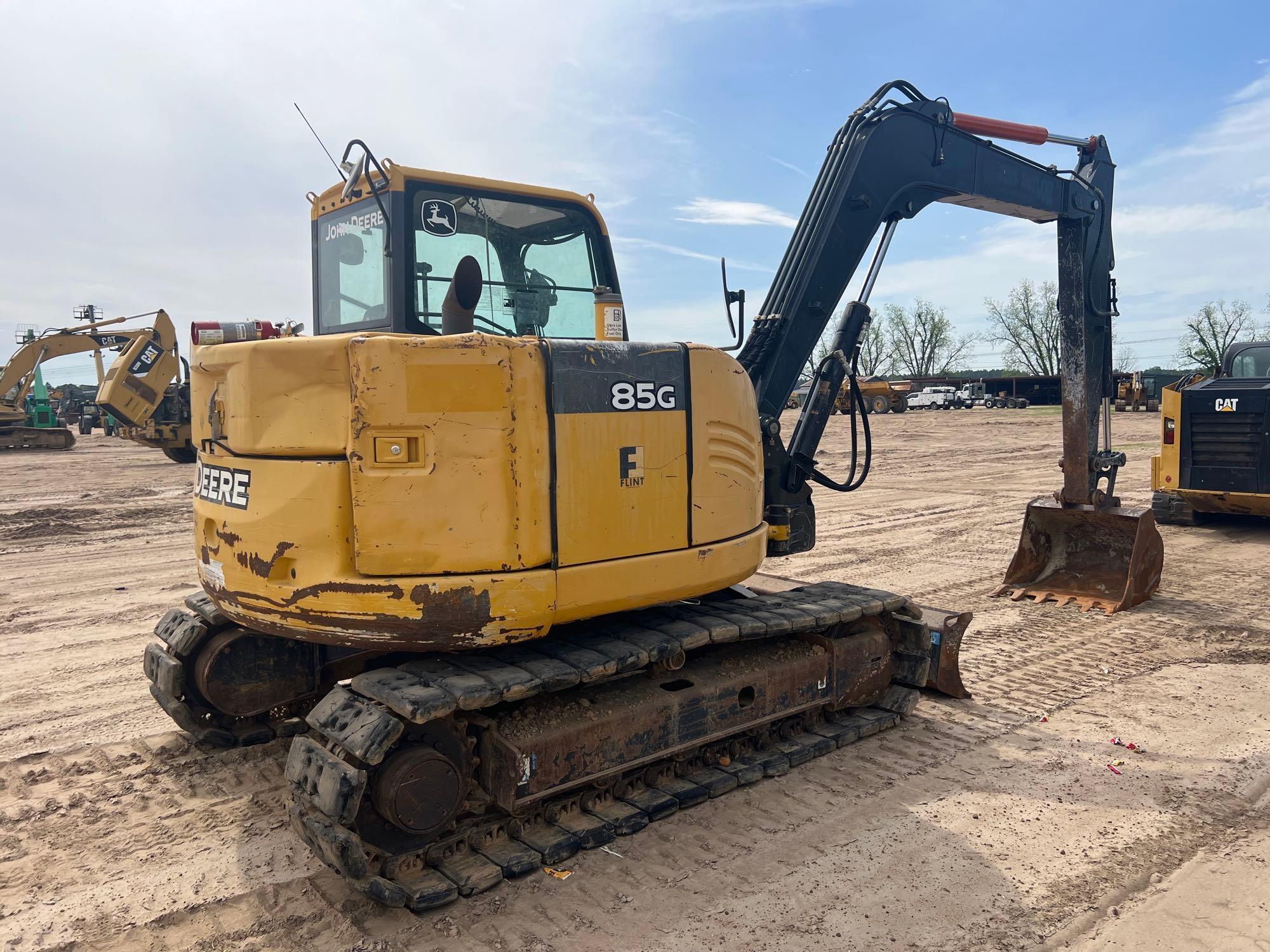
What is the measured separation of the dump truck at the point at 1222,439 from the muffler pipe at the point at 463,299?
31.9ft

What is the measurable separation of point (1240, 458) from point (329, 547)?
34.7ft

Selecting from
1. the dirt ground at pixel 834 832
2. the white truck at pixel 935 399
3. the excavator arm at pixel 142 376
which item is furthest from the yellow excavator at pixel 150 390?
the white truck at pixel 935 399

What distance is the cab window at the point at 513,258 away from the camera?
4297 millimetres

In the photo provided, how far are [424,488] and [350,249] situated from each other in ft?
5.79

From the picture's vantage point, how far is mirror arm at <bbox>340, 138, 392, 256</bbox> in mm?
3994

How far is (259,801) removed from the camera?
4.41m

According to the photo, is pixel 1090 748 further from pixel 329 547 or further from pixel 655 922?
pixel 329 547

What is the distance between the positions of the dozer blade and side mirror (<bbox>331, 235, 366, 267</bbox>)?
373 cm

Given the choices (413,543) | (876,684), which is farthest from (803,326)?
(413,543)

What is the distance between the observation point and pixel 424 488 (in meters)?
3.54

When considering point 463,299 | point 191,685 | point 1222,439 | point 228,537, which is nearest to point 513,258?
point 463,299

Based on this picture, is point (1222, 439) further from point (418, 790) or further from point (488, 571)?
point (418, 790)

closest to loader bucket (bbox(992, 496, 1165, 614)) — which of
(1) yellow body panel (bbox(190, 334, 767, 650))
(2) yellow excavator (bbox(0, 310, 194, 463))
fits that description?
(1) yellow body panel (bbox(190, 334, 767, 650))

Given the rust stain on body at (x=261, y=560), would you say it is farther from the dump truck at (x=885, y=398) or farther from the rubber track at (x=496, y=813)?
the dump truck at (x=885, y=398)
